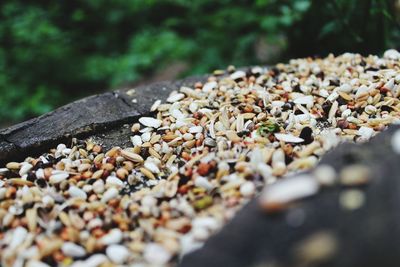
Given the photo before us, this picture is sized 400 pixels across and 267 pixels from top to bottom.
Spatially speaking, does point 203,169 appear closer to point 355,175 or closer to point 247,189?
point 247,189

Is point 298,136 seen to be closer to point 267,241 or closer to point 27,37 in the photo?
point 267,241

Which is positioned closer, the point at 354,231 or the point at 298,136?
the point at 354,231

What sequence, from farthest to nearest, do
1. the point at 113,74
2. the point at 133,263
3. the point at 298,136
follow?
1. the point at 113,74
2. the point at 298,136
3. the point at 133,263

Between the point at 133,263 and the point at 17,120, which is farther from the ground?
the point at 133,263

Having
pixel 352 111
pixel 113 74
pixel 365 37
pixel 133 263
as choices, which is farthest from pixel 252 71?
pixel 113 74

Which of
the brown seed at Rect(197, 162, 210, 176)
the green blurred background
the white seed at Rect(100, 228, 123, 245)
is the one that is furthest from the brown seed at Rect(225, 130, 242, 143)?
the green blurred background

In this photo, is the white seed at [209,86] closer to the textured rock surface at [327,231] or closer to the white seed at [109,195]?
the white seed at [109,195]
